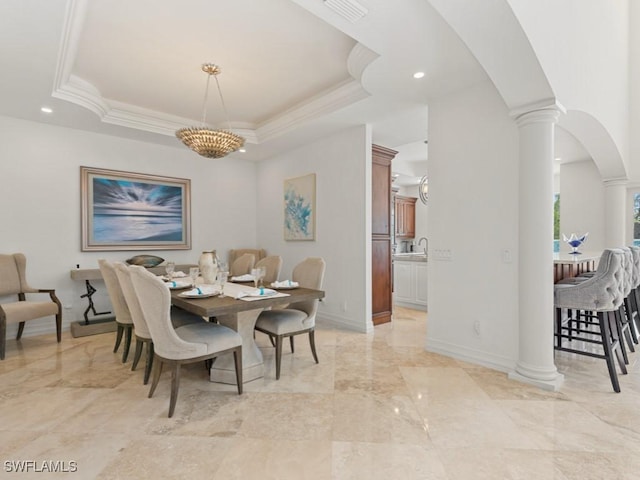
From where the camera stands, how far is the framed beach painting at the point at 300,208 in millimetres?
5062

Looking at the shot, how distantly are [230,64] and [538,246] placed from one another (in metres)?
3.38

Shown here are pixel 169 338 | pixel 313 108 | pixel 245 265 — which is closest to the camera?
pixel 169 338

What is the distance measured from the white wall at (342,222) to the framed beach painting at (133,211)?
190cm

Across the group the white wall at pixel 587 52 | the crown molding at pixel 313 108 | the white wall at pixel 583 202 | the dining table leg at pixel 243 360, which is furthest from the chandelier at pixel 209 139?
the white wall at pixel 583 202

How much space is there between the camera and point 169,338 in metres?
2.29

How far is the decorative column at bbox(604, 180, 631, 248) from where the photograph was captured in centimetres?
498

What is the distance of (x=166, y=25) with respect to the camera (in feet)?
9.01

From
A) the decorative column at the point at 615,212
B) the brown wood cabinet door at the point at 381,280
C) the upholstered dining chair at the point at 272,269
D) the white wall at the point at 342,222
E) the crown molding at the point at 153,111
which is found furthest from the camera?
the decorative column at the point at 615,212

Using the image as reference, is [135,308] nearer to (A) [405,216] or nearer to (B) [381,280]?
(B) [381,280]

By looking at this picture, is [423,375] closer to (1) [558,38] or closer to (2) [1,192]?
(1) [558,38]

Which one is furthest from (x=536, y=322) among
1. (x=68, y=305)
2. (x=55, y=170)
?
(x=55, y=170)

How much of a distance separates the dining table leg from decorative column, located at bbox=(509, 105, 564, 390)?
2.30 metres

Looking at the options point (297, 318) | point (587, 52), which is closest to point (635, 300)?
point (587, 52)

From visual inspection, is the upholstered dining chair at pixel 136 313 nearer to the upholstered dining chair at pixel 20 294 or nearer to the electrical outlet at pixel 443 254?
the upholstered dining chair at pixel 20 294
